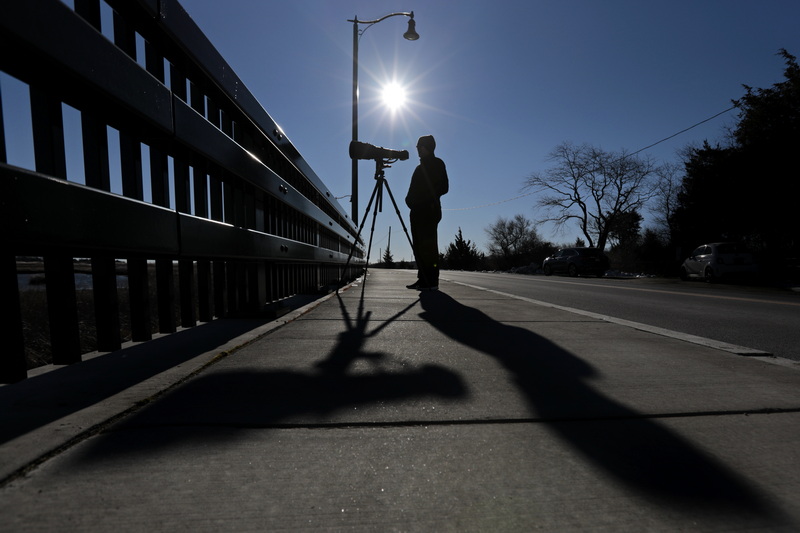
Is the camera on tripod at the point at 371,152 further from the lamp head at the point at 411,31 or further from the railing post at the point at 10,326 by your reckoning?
the lamp head at the point at 411,31

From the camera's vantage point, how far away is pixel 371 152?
20.2 feet

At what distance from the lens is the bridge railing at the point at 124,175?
54.9 inches

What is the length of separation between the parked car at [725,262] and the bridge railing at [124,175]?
1605cm

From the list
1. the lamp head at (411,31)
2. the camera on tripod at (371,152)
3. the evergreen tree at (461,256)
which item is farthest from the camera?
the evergreen tree at (461,256)

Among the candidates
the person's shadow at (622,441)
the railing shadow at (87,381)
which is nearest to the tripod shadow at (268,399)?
the railing shadow at (87,381)

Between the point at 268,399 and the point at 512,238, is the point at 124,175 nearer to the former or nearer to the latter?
the point at 268,399

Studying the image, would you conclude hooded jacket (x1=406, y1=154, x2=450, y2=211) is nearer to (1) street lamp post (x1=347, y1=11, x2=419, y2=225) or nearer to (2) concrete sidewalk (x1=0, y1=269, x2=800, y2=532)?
(2) concrete sidewalk (x1=0, y1=269, x2=800, y2=532)

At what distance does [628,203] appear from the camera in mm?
39125

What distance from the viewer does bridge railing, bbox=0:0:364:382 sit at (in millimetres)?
1396

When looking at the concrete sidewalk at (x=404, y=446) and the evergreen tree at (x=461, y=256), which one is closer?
the concrete sidewalk at (x=404, y=446)

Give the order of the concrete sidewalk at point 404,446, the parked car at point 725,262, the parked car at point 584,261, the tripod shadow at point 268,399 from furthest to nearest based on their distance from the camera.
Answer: the parked car at point 584,261, the parked car at point 725,262, the tripod shadow at point 268,399, the concrete sidewalk at point 404,446

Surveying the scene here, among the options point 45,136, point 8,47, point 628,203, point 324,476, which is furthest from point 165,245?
point 628,203

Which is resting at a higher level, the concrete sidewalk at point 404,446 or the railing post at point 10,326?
the railing post at point 10,326

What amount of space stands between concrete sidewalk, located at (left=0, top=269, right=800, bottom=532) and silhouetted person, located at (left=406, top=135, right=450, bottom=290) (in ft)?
16.3
